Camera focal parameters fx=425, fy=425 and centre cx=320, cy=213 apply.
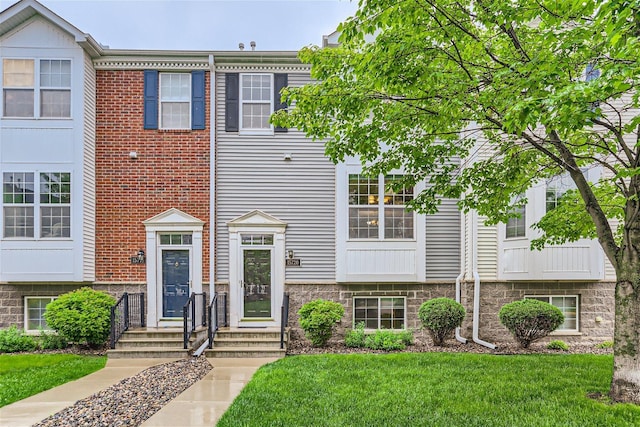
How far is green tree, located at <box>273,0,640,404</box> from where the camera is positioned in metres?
4.21

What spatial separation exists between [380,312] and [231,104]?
6220mm

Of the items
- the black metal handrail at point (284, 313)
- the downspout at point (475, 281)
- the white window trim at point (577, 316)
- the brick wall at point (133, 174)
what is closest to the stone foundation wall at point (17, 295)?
the brick wall at point (133, 174)

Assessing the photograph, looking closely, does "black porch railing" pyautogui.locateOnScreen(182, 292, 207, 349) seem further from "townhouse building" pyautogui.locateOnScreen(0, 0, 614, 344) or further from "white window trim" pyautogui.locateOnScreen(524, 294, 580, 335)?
"white window trim" pyautogui.locateOnScreen(524, 294, 580, 335)

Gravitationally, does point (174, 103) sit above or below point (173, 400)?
above

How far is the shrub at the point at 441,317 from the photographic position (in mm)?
9195

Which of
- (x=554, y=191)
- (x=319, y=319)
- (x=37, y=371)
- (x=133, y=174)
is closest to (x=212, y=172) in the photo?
(x=133, y=174)

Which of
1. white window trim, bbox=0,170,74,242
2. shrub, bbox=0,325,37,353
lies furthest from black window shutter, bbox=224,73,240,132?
shrub, bbox=0,325,37,353

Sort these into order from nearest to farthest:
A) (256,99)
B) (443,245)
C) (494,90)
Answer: (494,90) < (443,245) < (256,99)

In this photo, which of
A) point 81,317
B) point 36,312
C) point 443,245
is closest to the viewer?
point 81,317

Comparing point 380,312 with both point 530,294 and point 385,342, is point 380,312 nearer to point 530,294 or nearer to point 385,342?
point 385,342

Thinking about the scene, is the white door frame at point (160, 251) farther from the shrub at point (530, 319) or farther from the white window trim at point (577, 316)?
the white window trim at point (577, 316)

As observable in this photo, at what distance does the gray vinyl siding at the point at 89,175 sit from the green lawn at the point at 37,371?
1.94 m

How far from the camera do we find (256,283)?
10.2 m

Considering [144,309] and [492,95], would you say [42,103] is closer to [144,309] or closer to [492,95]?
[144,309]
